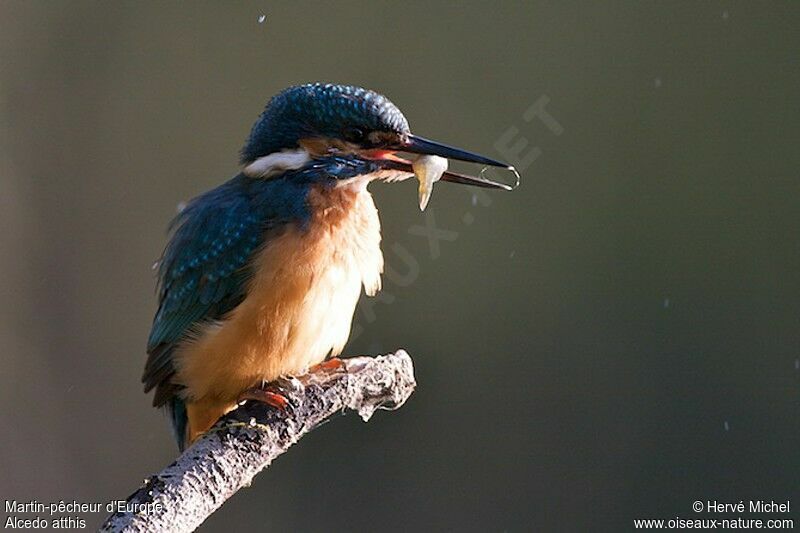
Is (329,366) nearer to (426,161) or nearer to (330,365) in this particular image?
(330,365)

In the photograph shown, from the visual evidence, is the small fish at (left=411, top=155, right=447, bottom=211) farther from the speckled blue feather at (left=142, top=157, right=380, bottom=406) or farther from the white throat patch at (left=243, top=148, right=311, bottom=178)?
the white throat patch at (left=243, top=148, right=311, bottom=178)

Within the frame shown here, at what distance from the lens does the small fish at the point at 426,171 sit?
7.64ft

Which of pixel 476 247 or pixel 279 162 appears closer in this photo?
pixel 279 162

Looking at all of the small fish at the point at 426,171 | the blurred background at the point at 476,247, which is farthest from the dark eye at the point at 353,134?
the blurred background at the point at 476,247

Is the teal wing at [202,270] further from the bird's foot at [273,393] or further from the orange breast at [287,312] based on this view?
the bird's foot at [273,393]

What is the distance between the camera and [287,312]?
230cm

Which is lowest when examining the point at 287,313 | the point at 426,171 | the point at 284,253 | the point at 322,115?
the point at 287,313

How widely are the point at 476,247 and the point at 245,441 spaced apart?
233 centimetres

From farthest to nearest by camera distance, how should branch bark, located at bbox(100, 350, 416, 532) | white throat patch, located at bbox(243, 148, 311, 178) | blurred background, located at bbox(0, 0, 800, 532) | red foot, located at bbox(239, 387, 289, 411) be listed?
blurred background, located at bbox(0, 0, 800, 532) < white throat patch, located at bbox(243, 148, 311, 178) < red foot, located at bbox(239, 387, 289, 411) < branch bark, located at bbox(100, 350, 416, 532)

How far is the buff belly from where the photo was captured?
2299mm

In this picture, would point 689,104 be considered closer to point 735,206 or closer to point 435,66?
point 735,206

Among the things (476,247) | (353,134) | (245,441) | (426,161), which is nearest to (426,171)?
(426,161)

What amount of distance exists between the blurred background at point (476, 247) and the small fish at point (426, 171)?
178 cm

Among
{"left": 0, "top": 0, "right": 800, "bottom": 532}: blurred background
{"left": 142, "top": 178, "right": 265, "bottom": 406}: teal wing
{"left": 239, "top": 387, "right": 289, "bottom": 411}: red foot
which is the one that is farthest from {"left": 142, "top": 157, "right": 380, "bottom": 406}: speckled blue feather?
{"left": 0, "top": 0, "right": 800, "bottom": 532}: blurred background
